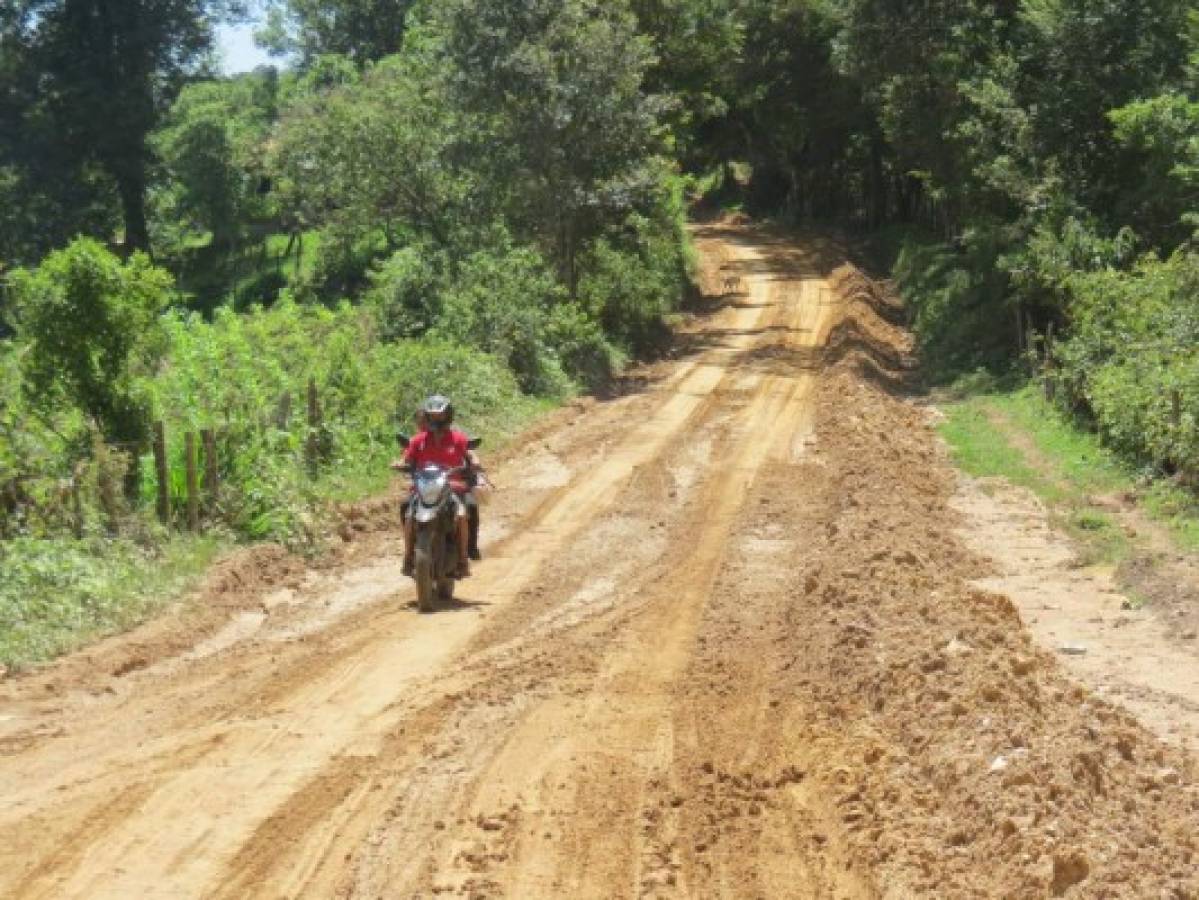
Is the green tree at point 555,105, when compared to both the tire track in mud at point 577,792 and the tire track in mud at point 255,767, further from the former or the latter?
the tire track in mud at point 577,792

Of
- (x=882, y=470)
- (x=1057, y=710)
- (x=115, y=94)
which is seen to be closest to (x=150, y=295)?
(x=882, y=470)

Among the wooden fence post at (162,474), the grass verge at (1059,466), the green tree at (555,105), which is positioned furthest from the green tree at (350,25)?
the wooden fence post at (162,474)

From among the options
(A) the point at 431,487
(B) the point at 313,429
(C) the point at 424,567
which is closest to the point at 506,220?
(B) the point at 313,429

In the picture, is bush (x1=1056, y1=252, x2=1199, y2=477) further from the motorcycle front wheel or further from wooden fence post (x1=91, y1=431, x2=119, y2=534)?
wooden fence post (x1=91, y1=431, x2=119, y2=534)

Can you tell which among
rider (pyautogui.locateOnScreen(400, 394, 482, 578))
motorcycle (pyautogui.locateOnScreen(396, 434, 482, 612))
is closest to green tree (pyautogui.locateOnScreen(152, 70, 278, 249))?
rider (pyautogui.locateOnScreen(400, 394, 482, 578))

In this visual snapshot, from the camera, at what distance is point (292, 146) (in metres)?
38.8

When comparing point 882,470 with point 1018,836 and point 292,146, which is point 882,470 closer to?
point 1018,836

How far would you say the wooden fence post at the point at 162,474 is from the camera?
556 inches

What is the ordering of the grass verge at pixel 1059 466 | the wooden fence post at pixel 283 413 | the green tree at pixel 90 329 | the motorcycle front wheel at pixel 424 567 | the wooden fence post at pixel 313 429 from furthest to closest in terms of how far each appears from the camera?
the wooden fence post at pixel 313 429
the wooden fence post at pixel 283 413
the grass verge at pixel 1059 466
the green tree at pixel 90 329
the motorcycle front wheel at pixel 424 567

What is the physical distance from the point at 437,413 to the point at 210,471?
3303mm

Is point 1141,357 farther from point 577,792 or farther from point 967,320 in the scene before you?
point 577,792

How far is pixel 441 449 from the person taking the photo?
42.7 feet

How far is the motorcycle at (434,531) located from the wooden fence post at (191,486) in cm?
288

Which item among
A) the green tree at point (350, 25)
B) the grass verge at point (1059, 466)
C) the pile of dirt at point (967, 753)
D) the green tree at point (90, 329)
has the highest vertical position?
the green tree at point (350, 25)
